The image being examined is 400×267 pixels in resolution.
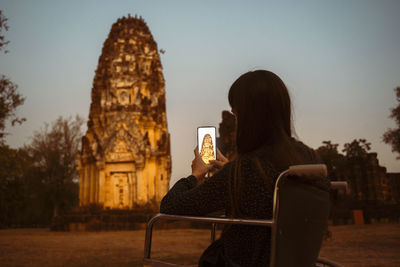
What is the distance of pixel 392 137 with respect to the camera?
23.5m

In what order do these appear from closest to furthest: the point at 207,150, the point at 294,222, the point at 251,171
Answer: the point at 294,222
the point at 251,171
the point at 207,150

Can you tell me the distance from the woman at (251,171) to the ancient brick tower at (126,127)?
19.2 m

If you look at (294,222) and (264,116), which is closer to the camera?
(294,222)

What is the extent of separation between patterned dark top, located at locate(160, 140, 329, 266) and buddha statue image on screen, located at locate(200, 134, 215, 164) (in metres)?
0.57

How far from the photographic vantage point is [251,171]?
1660mm

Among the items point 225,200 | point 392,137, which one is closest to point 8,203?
point 392,137

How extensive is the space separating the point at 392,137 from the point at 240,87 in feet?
82.7

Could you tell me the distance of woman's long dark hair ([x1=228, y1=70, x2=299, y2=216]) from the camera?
1.69m

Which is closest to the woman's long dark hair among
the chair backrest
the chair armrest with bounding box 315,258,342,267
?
the chair backrest

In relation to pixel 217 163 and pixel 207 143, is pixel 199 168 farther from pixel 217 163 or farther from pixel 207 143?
pixel 207 143

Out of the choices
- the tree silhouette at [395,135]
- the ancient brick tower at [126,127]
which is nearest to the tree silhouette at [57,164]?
the ancient brick tower at [126,127]

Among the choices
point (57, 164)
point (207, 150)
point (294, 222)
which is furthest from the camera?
point (57, 164)

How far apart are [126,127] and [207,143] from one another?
20108 mm

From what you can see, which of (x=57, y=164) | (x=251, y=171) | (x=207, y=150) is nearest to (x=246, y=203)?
(x=251, y=171)
